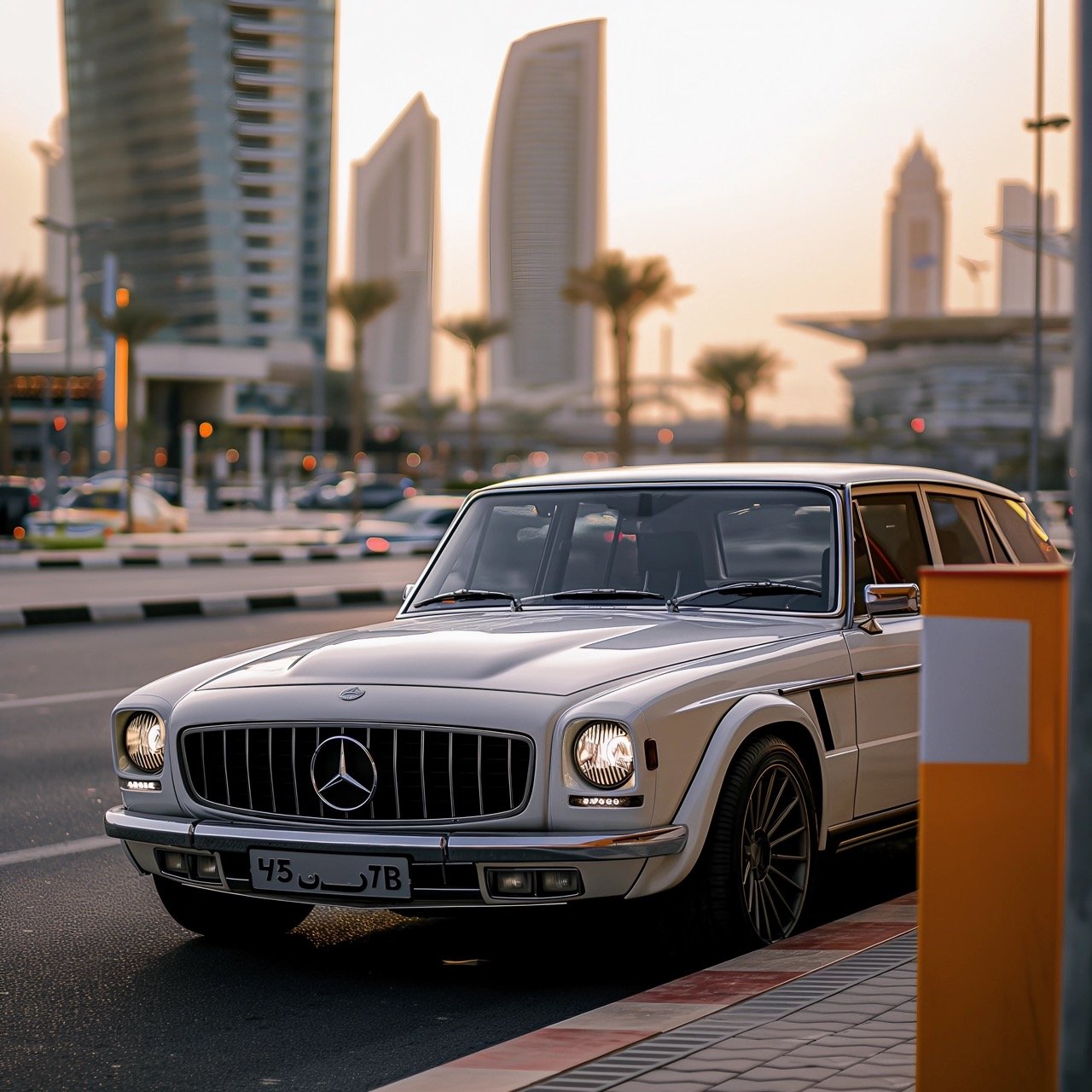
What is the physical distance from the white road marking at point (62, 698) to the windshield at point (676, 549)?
5.93 meters

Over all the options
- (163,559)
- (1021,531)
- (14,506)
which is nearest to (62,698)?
(1021,531)

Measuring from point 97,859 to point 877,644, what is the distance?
10.3 feet

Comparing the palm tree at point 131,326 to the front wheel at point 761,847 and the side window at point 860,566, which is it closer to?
the side window at point 860,566

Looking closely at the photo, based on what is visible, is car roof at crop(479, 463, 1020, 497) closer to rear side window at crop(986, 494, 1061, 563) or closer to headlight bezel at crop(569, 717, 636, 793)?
rear side window at crop(986, 494, 1061, 563)

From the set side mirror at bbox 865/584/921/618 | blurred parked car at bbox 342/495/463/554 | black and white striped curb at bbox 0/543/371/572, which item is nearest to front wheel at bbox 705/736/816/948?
side mirror at bbox 865/584/921/618

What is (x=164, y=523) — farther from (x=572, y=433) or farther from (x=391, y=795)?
(x=572, y=433)

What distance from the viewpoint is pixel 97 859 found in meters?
6.98

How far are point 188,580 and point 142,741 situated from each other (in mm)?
20736

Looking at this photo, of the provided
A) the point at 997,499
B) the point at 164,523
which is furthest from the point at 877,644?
the point at 164,523

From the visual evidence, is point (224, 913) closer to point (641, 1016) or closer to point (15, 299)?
point (641, 1016)

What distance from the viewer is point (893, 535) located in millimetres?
6555

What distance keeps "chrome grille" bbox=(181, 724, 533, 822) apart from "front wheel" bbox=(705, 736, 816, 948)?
0.63 m

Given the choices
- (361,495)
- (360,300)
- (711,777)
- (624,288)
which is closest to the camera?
(711,777)

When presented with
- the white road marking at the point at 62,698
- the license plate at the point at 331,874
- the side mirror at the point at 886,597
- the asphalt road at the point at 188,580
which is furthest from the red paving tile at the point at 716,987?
the asphalt road at the point at 188,580
